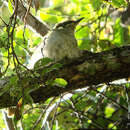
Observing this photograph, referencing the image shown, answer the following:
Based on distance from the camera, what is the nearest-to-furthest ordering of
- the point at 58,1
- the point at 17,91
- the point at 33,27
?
the point at 17,91 < the point at 33,27 < the point at 58,1

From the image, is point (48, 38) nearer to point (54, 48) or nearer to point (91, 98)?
point (54, 48)

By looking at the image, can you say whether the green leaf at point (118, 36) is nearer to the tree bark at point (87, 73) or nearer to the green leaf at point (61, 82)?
the tree bark at point (87, 73)

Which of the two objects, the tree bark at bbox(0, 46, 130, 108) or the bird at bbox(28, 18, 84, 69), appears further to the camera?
the bird at bbox(28, 18, 84, 69)

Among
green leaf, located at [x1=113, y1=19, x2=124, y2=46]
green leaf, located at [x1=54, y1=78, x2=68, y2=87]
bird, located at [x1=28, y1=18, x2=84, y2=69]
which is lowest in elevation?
green leaf, located at [x1=113, y1=19, x2=124, y2=46]

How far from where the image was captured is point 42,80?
7.95 ft

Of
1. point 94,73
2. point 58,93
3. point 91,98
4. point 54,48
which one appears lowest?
point 91,98

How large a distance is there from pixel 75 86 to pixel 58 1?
15.6ft

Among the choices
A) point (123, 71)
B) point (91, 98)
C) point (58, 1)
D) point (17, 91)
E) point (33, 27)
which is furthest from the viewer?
point (58, 1)

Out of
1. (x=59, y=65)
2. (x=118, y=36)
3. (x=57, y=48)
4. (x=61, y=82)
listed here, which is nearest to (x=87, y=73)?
(x=59, y=65)

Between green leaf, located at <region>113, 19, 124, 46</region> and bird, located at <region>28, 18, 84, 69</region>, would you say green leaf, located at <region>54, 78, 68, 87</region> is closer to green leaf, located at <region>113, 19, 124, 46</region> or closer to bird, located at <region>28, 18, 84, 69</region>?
bird, located at <region>28, 18, 84, 69</region>

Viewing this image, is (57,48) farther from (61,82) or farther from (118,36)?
(118,36)

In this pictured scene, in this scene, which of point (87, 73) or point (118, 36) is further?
point (118, 36)

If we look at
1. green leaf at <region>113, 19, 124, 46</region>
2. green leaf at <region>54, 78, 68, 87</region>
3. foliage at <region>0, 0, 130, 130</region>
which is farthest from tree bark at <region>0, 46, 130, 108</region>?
green leaf at <region>113, 19, 124, 46</region>

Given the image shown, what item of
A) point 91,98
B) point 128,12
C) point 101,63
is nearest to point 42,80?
point 101,63
